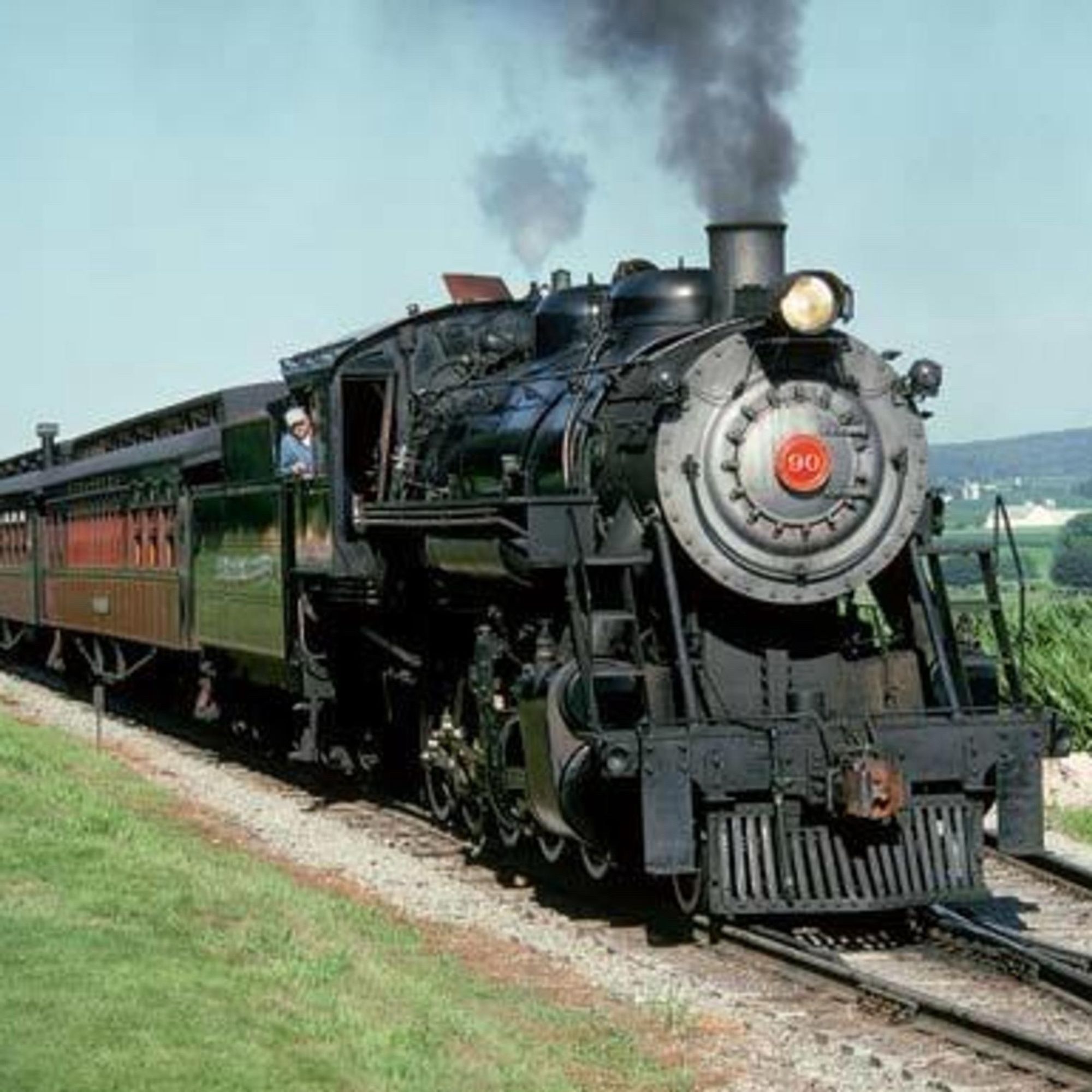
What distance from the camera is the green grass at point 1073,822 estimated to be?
50.1 feet

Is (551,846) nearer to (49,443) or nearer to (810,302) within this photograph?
(810,302)

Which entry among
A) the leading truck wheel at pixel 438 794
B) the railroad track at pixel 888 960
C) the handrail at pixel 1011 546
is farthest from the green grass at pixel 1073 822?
the leading truck wheel at pixel 438 794

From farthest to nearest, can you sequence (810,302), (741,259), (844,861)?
1. (741,259)
2. (810,302)
3. (844,861)

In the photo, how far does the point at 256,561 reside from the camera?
56.0ft

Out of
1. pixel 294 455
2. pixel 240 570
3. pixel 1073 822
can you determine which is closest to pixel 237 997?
pixel 294 455

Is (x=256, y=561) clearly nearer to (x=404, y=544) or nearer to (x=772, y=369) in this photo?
(x=404, y=544)

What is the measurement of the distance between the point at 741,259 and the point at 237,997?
536 cm

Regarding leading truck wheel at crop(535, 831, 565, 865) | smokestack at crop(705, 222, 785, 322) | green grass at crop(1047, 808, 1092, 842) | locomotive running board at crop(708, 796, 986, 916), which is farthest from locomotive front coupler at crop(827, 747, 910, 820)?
green grass at crop(1047, 808, 1092, 842)

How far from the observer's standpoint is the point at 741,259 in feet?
39.1

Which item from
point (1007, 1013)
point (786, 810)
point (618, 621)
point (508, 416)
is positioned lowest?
point (1007, 1013)

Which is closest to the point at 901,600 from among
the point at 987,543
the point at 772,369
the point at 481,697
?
the point at 987,543

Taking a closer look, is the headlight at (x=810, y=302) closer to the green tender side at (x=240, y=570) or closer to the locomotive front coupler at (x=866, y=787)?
the locomotive front coupler at (x=866, y=787)

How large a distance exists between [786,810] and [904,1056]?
7.90ft

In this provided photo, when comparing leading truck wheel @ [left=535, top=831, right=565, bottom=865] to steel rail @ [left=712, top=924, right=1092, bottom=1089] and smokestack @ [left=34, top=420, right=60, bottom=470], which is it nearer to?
steel rail @ [left=712, top=924, right=1092, bottom=1089]
